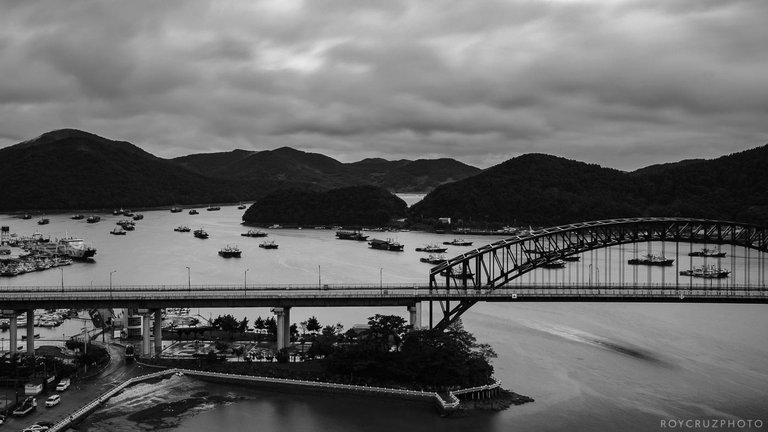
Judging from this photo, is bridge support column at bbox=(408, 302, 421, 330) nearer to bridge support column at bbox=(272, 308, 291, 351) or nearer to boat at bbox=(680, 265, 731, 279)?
bridge support column at bbox=(272, 308, 291, 351)

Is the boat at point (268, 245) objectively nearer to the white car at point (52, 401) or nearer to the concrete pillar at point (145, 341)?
the concrete pillar at point (145, 341)

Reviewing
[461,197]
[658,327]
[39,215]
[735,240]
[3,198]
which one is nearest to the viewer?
[735,240]

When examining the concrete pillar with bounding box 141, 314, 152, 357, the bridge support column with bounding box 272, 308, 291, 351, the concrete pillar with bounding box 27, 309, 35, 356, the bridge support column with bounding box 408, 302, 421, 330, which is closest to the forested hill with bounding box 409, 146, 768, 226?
the bridge support column with bounding box 408, 302, 421, 330

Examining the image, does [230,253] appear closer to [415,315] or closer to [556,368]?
[415,315]

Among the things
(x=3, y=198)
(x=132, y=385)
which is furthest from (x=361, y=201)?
(x=132, y=385)

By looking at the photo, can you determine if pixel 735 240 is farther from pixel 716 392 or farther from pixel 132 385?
pixel 132 385
